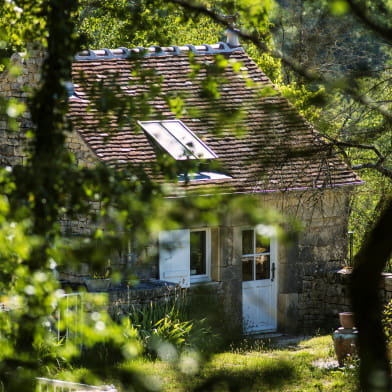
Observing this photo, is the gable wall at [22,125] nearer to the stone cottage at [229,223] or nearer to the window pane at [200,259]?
the stone cottage at [229,223]

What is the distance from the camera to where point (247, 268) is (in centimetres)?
1318

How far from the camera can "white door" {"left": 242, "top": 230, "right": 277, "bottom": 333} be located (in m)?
13.1

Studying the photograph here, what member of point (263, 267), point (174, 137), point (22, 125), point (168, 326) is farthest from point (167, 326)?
point (22, 125)

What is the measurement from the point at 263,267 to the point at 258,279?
0.23m

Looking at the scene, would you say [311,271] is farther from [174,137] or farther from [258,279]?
[174,137]

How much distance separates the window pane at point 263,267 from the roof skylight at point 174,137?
2.09m

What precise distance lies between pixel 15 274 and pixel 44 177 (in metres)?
0.41

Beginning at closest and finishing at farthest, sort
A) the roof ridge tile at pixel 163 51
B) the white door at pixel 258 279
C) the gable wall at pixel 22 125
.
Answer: the gable wall at pixel 22 125
the white door at pixel 258 279
the roof ridge tile at pixel 163 51

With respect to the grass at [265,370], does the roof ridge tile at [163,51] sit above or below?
above

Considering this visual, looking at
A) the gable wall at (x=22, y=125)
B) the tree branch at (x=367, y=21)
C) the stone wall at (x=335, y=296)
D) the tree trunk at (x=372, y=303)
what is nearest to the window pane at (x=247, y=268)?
the stone wall at (x=335, y=296)

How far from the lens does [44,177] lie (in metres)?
2.97

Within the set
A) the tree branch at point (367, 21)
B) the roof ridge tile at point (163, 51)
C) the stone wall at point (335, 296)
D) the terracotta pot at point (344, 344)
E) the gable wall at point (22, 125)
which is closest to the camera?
the tree branch at point (367, 21)

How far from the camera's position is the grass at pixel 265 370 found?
99.7 inches

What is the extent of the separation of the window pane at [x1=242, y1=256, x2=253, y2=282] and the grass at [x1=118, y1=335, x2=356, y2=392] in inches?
54.7
